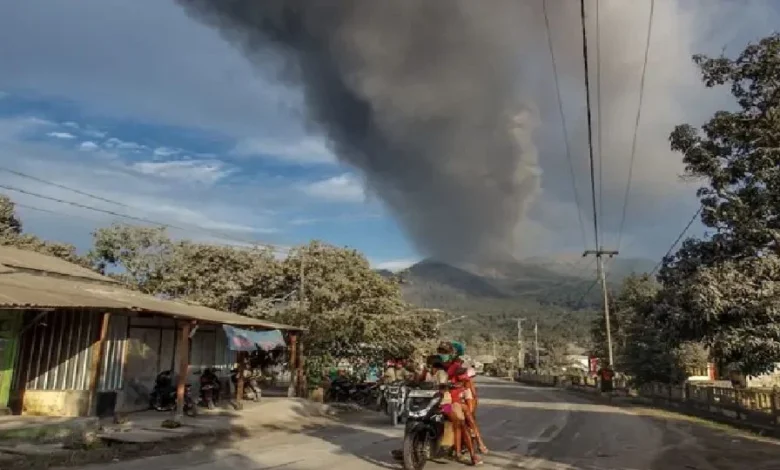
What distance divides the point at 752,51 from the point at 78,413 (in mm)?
19787

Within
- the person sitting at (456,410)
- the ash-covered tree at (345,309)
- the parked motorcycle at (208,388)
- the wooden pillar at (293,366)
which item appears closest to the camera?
the person sitting at (456,410)

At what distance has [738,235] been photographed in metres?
17.0

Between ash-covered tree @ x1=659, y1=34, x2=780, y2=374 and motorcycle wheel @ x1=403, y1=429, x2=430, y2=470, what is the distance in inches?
394

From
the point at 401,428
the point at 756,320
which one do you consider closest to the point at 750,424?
the point at 756,320

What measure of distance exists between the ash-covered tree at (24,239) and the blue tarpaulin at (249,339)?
1681 centimetres

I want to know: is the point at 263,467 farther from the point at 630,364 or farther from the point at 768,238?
the point at 630,364

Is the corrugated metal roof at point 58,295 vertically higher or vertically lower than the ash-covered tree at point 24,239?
lower

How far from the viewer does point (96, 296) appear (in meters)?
15.1

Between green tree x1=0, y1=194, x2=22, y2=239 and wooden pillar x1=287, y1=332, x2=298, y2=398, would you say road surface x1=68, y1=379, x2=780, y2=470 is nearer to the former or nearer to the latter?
wooden pillar x1=287, y1=332, x2=298, y2=398

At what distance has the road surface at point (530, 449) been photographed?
10.1m

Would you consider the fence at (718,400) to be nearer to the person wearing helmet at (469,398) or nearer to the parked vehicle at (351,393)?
the person wearing helmet at (469,398)

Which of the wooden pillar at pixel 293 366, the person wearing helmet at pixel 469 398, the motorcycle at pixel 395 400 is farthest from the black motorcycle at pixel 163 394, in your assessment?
the person wearing helmet at pixel 469 398

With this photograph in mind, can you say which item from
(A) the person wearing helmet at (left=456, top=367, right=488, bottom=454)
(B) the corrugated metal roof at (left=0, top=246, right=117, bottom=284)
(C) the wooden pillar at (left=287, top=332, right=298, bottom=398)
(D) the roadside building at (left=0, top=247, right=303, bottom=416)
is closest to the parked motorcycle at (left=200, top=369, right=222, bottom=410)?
(D) the roadside building at (left=0, top=247, right=303, bottom=416)

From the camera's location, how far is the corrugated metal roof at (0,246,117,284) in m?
17.7
